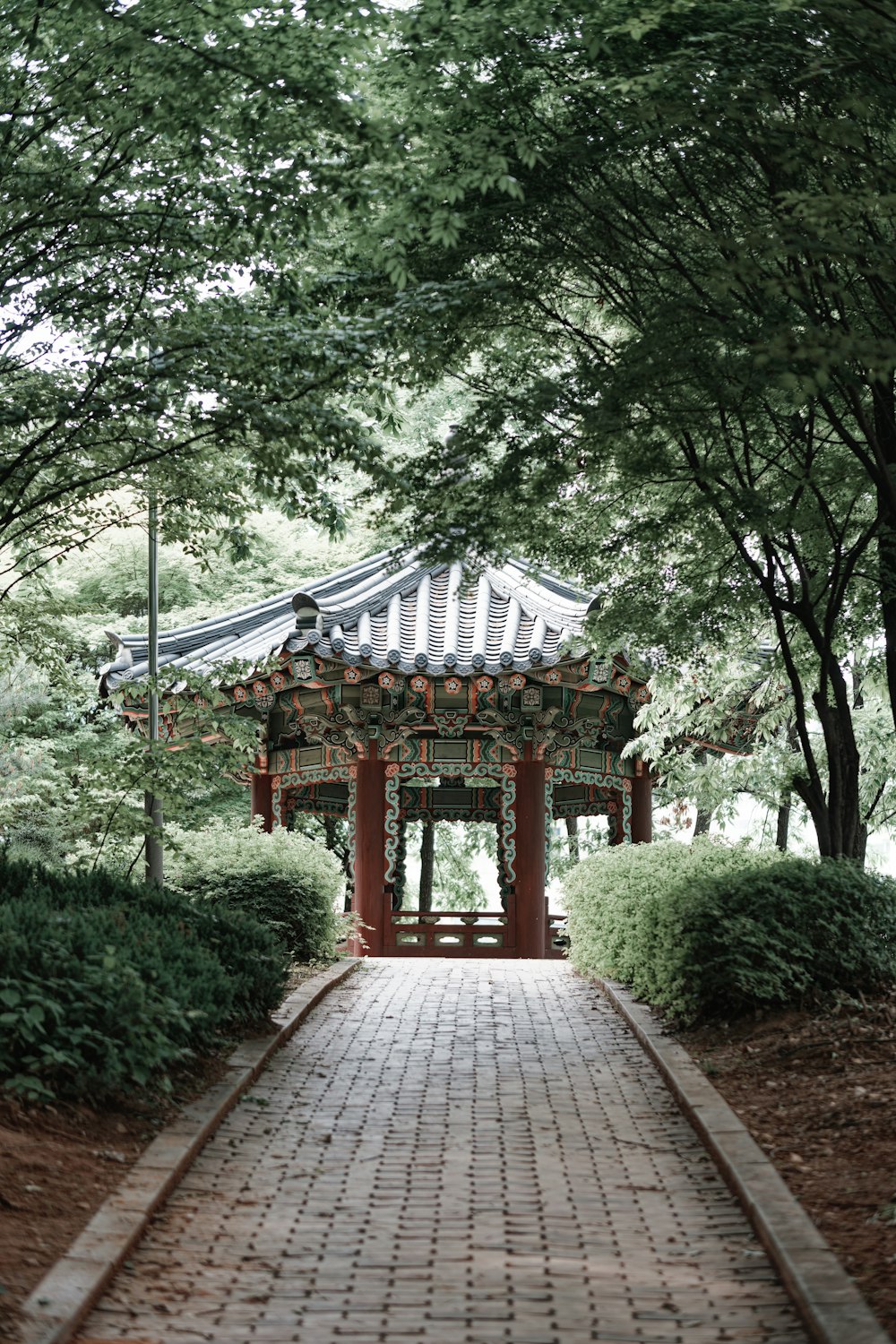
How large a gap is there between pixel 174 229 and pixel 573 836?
19.7m

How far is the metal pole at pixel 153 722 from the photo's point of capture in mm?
10258

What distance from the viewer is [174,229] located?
811 cm

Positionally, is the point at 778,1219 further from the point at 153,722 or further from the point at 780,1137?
the point at 153,722

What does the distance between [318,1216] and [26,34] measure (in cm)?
605

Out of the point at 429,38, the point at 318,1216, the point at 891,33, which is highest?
the point at 429,38

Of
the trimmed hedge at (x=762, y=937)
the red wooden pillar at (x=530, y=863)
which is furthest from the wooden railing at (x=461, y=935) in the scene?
the trimmed hedge at (x=762, y=937)

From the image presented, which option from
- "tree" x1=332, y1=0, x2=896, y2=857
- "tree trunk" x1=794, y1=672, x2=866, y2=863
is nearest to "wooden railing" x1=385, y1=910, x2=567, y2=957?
"tree trunk" x1=794, y1=672, x2=866, y2=863

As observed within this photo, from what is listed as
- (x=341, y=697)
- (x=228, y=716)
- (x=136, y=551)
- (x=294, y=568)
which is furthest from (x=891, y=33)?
(x=294, y=568)

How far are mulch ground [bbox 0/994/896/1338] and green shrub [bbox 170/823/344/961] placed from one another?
185 inches

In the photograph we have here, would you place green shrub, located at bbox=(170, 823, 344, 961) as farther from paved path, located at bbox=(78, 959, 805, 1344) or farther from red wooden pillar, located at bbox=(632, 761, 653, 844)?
red wooden pillar, located at bbox=(632, 761, 653, 844)

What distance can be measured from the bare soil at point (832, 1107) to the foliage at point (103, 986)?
9.79ft

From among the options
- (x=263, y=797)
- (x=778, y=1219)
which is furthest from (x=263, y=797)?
(x=778, y=1219)

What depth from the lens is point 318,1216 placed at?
5809 mm

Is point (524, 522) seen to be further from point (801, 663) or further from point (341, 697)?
point (341, 697)
